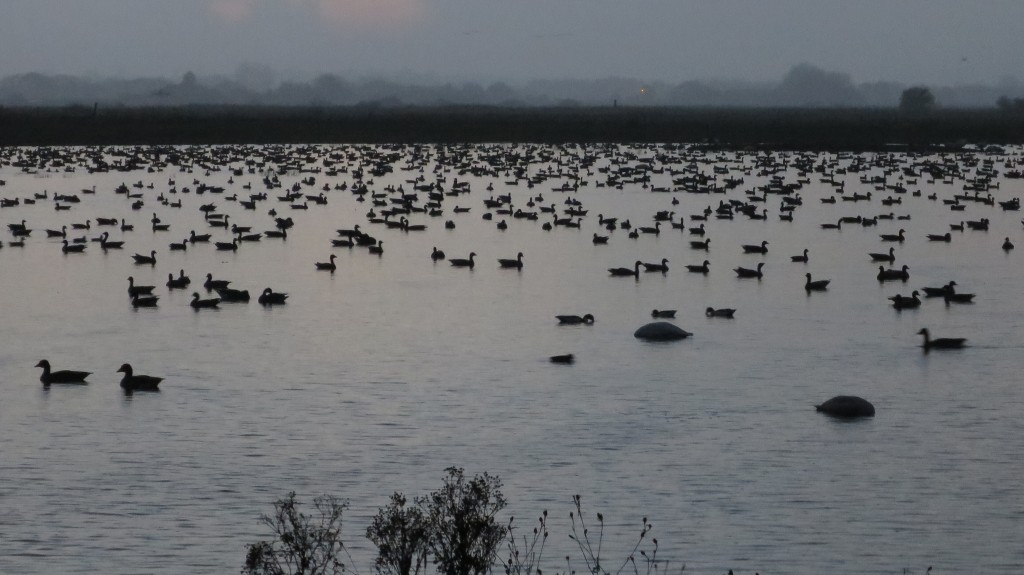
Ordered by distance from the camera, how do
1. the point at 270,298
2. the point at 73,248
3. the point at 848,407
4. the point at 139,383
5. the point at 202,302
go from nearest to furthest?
the point at 848,407 < the point at 139,383 < the point at 202,302 < the point at 270,298 < the point at 73,248

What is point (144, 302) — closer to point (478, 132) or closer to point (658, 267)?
point (658, 267)

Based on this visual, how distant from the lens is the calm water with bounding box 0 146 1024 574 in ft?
61.0

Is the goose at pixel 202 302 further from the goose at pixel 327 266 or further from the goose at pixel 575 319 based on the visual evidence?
the goose at pixel 575 319

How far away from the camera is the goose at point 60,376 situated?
90.4ft

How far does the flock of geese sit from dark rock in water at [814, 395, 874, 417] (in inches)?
264

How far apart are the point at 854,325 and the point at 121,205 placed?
39635mm

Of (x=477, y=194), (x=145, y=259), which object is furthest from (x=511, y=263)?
(x=477, y=194)

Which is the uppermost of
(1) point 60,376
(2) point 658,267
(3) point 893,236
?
(3) point 893,236

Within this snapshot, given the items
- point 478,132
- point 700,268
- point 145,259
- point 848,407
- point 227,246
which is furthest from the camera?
point 478,132

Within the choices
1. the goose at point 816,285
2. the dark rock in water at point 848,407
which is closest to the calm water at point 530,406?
the dark rock in water at point 848,407

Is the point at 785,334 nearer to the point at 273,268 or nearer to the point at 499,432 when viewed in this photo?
the point at 499,432

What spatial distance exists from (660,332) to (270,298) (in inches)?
412

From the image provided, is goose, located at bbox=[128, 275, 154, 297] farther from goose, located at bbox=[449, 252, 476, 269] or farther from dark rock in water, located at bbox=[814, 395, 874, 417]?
dark rock in water, located at bbox=[814, 395, 874, 417]

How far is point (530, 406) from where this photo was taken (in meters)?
26.0
